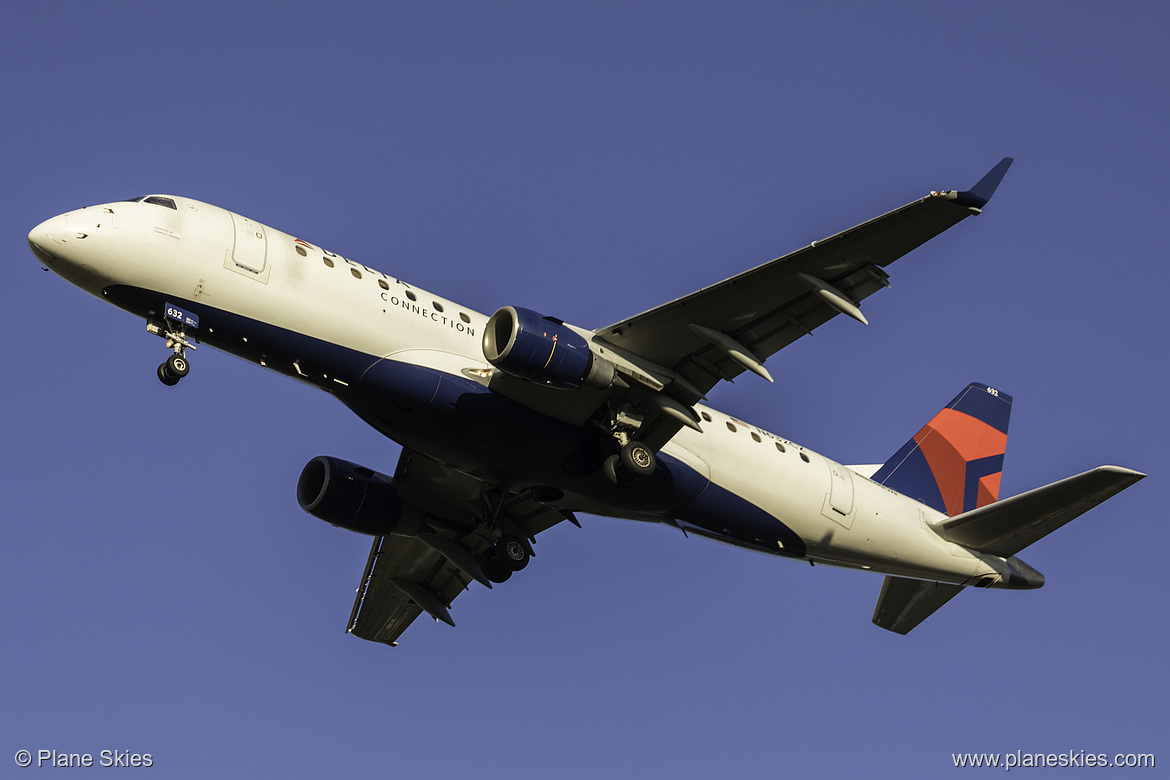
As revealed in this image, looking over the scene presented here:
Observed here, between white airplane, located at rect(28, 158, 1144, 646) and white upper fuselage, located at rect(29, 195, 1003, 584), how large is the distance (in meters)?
0.04

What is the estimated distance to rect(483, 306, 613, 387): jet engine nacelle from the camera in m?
24.1

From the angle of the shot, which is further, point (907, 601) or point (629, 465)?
point (907, 601)

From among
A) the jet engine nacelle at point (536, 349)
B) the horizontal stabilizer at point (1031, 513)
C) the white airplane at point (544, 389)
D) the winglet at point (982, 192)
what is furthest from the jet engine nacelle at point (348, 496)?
the winglet at point (982, 192)

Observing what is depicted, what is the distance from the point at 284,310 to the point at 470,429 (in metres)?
4.45

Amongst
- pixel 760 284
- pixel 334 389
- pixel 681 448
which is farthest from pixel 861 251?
pixel 334 389

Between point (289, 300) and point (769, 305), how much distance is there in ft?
31.7

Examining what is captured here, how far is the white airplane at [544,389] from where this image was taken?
24078 millimetres

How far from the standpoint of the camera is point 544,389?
25484 millimetres

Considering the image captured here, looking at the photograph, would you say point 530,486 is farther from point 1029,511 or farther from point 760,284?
point 1029,511

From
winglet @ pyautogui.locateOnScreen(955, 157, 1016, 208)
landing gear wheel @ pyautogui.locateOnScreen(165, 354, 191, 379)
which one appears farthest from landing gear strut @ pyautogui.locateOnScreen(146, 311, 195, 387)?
winglet @ pyautogui.locateOnScreen(955, 157, 1016, 208)

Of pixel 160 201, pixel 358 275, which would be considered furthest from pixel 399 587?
pixel 160 201

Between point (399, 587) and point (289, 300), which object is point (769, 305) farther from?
point (399, 587)

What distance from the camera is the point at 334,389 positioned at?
25.6 metres

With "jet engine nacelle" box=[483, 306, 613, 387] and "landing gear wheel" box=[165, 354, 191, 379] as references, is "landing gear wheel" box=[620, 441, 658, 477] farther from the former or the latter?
"landing gear wheel" box=[165, 354, 191, 379]
